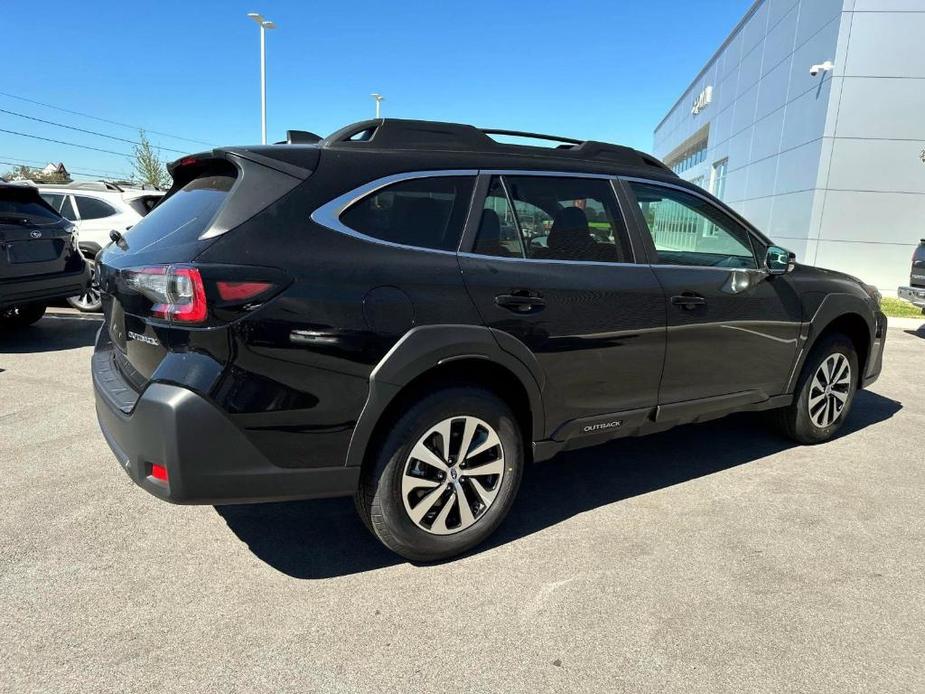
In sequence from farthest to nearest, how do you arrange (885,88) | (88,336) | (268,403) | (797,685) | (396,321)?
(885,88), (88,336), (396,321), (268,403), (797,685)

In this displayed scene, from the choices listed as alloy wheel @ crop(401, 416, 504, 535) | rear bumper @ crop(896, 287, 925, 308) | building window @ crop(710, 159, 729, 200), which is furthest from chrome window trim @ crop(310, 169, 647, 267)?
building window @ crop(710, 159, 729, 200)

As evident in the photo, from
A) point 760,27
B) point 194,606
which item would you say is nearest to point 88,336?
point 194,606

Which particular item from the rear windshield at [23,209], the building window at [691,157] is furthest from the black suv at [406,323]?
the building window at [691,157]

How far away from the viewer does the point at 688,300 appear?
11.2 ft

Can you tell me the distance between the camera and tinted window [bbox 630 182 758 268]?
12.0 feet

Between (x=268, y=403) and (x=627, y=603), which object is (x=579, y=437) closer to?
(x=627, y=603)

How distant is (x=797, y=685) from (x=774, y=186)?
18333mm

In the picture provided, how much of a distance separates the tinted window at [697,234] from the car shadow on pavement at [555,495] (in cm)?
132

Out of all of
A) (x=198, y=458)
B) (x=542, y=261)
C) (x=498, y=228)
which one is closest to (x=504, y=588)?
(x=198, y=458)

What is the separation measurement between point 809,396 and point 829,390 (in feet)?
0.72

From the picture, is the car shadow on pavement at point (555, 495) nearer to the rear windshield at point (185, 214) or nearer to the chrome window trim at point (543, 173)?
the rear windshield at point (185, 214)

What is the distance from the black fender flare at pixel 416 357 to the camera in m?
2.50

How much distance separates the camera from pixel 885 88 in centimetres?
1345

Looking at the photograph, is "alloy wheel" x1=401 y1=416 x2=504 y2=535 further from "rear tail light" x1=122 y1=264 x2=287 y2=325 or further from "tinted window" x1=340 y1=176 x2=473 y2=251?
"rear tail light" x1=122 y1=264 x2=287 y2=325
